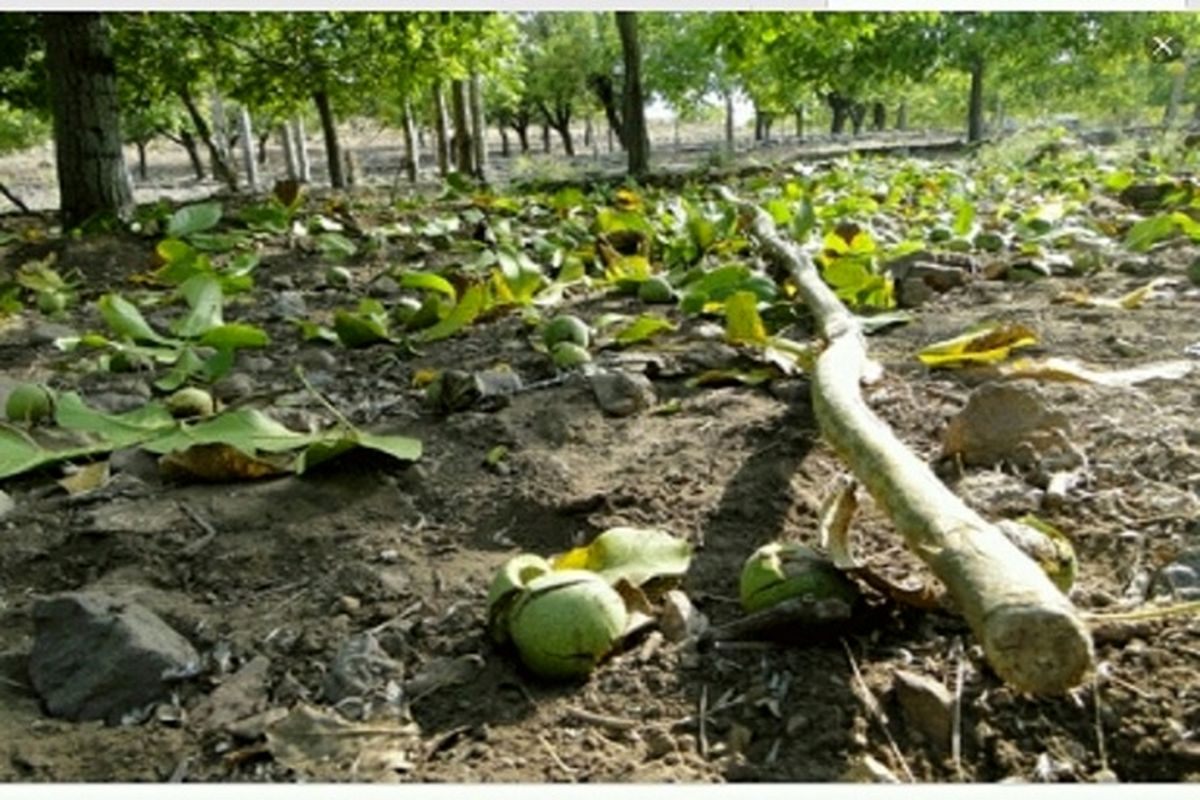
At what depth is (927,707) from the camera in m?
1.15

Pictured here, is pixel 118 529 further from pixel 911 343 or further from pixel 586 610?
pixel 911 343

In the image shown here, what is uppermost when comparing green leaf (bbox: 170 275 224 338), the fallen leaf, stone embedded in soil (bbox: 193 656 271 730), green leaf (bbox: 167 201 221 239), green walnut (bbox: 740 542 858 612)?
Answer: green leaf (bbox: 167 201 221 239)

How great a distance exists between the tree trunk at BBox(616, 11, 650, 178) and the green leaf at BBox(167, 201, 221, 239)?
8.45 metres

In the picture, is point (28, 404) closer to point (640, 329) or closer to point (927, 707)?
point (640, 329)

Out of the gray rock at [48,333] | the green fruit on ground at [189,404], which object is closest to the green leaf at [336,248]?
the gray rock at [48,333]

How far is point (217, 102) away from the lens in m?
25.8

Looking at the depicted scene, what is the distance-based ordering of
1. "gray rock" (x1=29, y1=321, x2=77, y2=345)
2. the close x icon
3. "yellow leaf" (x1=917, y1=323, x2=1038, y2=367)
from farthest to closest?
the close x icon < "gray rock" (x1=29, y1=321, x2=77, y2=345) < "yellow leaf" (x1=917, y1=323, x2=1038, y2=367)

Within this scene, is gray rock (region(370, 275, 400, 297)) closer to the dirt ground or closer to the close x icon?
the dirt ground

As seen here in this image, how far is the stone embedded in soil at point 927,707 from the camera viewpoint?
3.71 feet

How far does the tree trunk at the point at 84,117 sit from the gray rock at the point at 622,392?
176 inches

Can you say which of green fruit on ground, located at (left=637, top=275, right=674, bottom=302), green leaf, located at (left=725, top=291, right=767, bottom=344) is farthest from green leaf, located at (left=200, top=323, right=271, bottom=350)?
green fruit on ground, located at (left=637, top=275, right=674, bottom=302)

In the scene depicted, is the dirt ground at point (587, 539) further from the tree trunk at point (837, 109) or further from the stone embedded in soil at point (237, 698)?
the tree trunk at point (837, 109)

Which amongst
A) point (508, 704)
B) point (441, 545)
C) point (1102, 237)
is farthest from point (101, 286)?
point (1102, 237)

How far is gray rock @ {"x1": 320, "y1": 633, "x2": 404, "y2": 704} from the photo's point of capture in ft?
4.46
